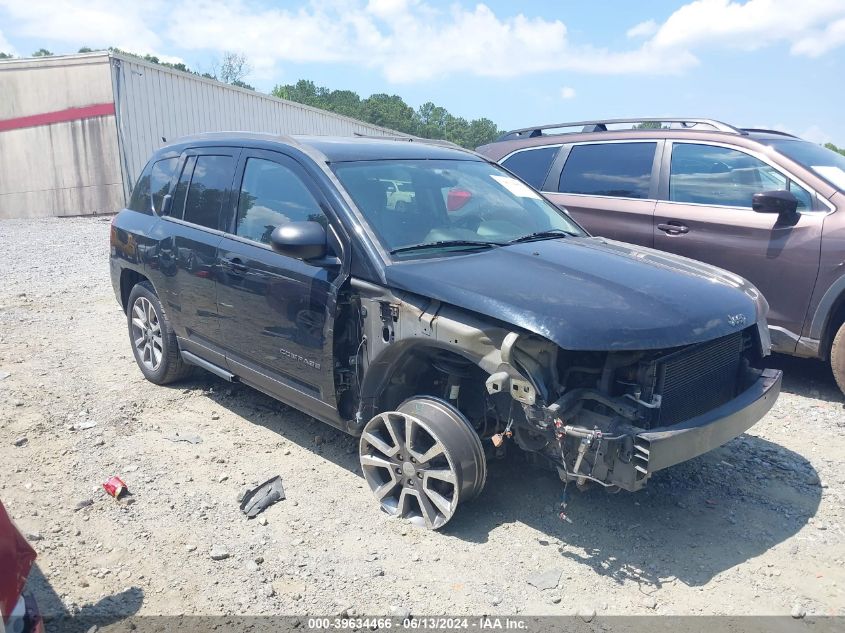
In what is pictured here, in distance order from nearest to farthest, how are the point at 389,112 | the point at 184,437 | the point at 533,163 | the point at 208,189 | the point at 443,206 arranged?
1. the point at 443,206
2. the point at 184,437
3. the point at 208,189
4. the point at 533,163
5. the point at 389,112

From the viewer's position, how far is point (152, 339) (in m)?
5.66

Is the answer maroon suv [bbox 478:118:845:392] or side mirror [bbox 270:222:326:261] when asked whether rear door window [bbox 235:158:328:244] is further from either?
maroon suv [bbox 478:118:845:392]

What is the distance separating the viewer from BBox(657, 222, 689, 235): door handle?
5.82 m

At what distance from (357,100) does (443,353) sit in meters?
97.2

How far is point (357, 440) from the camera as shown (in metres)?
4.73

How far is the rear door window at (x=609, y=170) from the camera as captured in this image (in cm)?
625

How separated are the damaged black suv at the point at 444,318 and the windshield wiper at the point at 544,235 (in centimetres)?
1

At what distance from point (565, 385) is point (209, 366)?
9.14 feet

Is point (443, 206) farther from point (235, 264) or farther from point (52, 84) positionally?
point (52, 84)

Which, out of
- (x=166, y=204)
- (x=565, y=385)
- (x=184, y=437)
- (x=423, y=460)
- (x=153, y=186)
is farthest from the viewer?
(x=153, y=186)

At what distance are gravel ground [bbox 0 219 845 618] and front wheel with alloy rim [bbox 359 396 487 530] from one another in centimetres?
14

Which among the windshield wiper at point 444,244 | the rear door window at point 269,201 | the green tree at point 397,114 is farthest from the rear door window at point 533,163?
the green tree at point 397,114

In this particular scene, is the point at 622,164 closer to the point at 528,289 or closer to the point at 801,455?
the point at 801,455

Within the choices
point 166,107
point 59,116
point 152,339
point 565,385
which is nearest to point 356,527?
point 565,385
